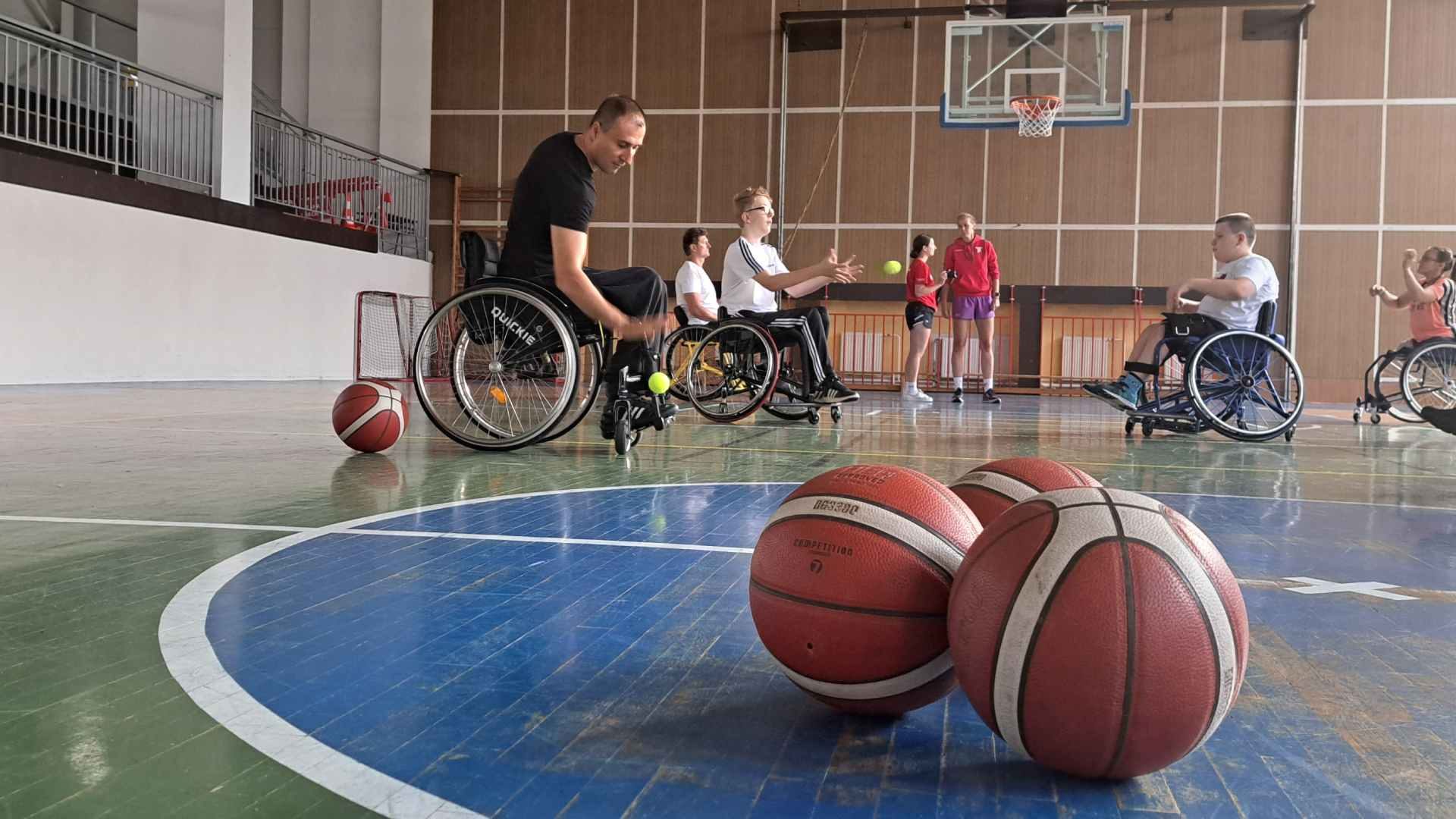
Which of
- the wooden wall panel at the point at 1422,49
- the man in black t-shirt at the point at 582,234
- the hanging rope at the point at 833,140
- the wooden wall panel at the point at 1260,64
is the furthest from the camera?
the hanging rope at the point at 833,140

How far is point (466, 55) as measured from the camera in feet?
57.0

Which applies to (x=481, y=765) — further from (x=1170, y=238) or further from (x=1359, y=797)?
(x=1170, y=238)

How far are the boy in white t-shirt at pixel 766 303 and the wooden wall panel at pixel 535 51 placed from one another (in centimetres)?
1044

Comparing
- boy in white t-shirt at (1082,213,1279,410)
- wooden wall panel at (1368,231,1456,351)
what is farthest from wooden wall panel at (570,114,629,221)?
boy in white t-shirt at (1082,213,1279,410)

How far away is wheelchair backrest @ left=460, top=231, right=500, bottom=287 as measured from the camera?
4.93m

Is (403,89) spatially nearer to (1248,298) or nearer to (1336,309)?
(1248,298)

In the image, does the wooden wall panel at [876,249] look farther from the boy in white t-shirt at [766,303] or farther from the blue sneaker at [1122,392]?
the blue sneaker at [1122,392]

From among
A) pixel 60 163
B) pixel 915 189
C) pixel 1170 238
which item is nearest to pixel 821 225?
pixel 915 189

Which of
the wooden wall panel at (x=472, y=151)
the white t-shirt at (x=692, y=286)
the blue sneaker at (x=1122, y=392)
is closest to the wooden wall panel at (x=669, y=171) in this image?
the wooden wall panel at (x=472, y=151)

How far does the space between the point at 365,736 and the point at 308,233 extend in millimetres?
14231

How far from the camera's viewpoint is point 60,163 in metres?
10.9

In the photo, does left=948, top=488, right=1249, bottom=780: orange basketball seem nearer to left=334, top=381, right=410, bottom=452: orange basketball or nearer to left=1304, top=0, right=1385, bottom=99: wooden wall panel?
left=334, top=381, right=410, bottom=452: orange basketball

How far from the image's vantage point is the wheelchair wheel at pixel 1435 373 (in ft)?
27.9

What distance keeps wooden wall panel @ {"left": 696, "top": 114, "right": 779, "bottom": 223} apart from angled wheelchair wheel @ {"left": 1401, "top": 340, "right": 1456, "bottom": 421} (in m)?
9.56
